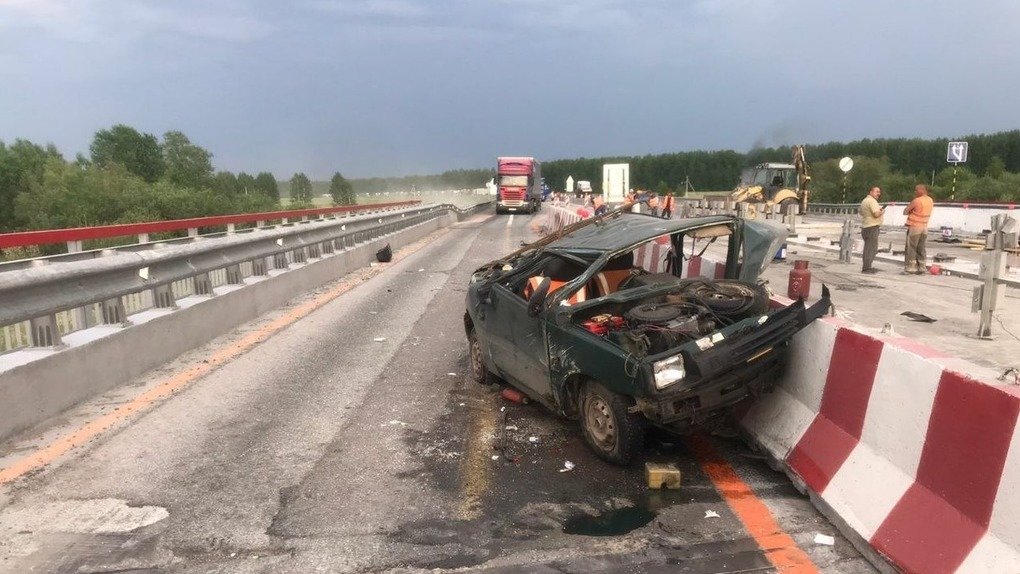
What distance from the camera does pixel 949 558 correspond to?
2814 millimetres

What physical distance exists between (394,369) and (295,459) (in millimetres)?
2361

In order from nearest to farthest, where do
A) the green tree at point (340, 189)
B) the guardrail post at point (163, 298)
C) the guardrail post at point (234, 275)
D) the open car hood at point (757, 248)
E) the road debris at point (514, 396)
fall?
the open car hood at point (757, 248) → the road debris at point (514, 396) → the guardrail post at point (163, 298) → the guardrail post at point (234, 275) → the green tree at point (340, 189)

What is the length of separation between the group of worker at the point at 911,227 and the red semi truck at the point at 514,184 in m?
34.1

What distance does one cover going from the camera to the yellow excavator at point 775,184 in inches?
1177

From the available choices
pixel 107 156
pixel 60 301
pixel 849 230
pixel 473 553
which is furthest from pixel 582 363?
pixel 107 156

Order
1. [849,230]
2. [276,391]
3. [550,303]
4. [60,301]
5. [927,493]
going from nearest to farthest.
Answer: [927,493]
[550,303]
[60,301]
[276,391]
[849,230]

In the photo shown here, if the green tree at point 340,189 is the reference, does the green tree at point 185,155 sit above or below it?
above

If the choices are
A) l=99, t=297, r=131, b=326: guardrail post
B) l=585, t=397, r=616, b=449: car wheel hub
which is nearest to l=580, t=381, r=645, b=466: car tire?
l=585, t=397, r=616, b=449: car wheel hub

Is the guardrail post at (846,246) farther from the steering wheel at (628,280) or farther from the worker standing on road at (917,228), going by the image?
the steering wheel at (628,280)

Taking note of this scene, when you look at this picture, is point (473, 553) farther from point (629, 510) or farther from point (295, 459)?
point (295, 459)

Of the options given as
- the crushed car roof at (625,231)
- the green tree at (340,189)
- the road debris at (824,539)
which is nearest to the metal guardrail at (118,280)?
the crushed car roof at (625,231)

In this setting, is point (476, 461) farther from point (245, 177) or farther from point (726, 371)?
point (245, 177)

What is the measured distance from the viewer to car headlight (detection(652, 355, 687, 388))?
3.85m

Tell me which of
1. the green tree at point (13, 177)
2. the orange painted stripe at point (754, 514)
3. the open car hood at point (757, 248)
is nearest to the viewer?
the orange painted stripe at point (754, 514)
